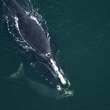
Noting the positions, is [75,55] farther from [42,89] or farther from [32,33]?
[32,33]

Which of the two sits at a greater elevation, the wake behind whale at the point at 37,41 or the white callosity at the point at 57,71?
the wake behind whale at the point at 37,41

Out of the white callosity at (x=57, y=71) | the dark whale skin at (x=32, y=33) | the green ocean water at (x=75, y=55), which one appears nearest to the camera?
the white callosity at (x=57, y=71)

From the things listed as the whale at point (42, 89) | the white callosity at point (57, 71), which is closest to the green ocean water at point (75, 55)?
the whale at point (42, 89)

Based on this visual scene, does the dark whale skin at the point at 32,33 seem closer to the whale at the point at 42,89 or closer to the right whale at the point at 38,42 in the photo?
the right whale at the point at 38,42

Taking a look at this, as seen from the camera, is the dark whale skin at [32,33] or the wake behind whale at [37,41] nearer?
the wake behind whale at [37,41]

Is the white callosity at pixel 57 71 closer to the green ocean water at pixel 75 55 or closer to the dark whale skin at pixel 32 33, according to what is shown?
the dark whale skin at pixel 32 33

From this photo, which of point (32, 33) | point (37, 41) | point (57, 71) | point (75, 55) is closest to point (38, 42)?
point (37, 41)

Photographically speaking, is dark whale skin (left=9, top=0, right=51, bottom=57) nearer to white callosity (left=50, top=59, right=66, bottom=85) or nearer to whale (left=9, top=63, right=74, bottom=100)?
white callosity (left=50, top=59, right=66, bottom=85)

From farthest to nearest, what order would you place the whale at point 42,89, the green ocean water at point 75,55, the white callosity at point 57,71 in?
1. the green ocean water at point 75,55
2. the whale at point 42,89
3. the white callosity at point 57,71

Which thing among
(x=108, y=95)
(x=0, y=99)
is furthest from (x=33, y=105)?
(x=108, y=95)

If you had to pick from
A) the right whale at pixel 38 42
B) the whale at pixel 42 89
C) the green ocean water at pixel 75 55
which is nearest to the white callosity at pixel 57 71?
the right whale at pixel 38 42
